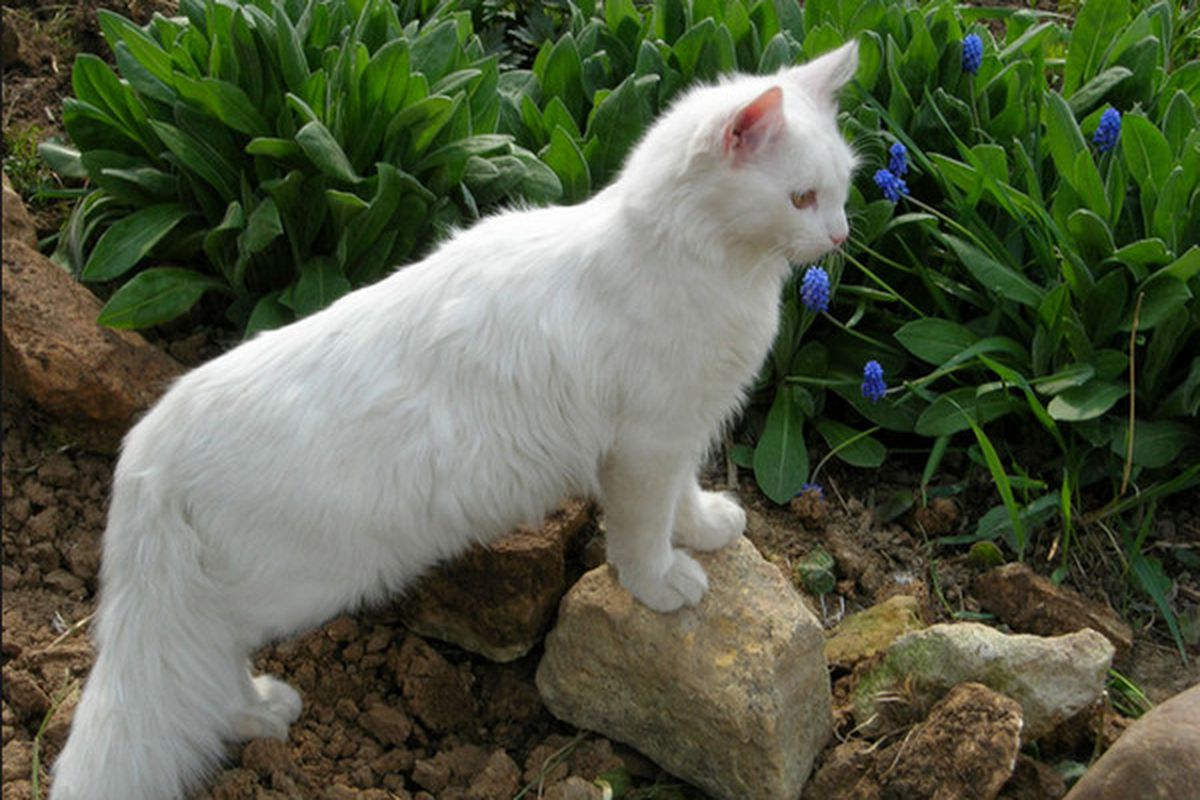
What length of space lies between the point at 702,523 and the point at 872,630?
59cm

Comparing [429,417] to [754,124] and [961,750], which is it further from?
[961,750]

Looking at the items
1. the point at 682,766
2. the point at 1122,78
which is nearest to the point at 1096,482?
the point at 1122,78

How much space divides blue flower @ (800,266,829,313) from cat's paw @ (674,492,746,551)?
0.68m

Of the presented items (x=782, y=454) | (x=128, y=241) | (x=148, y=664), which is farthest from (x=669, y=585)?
(x=128, y=241)

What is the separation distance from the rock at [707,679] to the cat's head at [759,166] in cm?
95

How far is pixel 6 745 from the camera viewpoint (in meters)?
3.31

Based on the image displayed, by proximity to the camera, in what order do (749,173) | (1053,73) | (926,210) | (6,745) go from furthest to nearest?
(1053,73)
(926,210)
(6,745)
(749,173)

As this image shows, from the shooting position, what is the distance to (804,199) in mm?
2990

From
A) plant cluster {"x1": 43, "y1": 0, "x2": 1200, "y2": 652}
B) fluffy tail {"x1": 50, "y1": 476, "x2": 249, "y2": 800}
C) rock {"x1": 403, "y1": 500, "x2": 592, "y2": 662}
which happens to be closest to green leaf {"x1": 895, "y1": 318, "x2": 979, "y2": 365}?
plant cluster {"x1": 43, "y1": 0, "x2": 1200, "y2": 652}

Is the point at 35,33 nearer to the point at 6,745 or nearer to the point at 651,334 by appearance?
the point at 6,745

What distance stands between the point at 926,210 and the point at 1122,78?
825mm

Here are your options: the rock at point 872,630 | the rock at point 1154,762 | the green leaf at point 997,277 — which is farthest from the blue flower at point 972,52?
the rock at point 1154,762

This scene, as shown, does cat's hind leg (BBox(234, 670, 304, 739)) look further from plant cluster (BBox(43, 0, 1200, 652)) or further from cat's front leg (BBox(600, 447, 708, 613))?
plant cluster (BBox(43, 0, 1200, 652))

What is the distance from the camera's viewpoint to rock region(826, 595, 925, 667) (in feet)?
12.1
